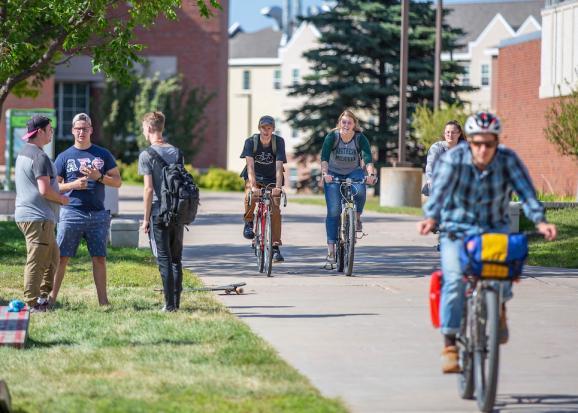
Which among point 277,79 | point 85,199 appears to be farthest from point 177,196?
point 277,79

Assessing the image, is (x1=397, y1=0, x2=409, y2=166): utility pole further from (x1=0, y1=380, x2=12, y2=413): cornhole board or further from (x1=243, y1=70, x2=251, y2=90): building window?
(x1=243, y1=70, x2=251, y2=90): building window

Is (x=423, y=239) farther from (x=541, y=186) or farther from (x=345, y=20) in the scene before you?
(x=345, y=20)

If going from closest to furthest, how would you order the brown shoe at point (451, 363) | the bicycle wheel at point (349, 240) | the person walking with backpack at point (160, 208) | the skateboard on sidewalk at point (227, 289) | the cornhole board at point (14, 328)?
1. the brown shoe at point (451, 363)
2. the cornhole board at point (14, 328)
3. the person walking with backpack at point (160, 208)
4. the skateboard on sidewalk at point (227, 289)
5. the bicycle wheel at point (349, 240)

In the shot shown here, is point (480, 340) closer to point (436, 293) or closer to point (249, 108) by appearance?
point (436, 293)

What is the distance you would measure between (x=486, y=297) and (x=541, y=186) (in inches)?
1301

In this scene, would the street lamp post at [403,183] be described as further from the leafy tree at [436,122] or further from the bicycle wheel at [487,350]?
the bicycle wheel at [487,350]

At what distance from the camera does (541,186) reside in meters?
40.0

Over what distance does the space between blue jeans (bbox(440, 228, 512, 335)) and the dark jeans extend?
415 centimetres

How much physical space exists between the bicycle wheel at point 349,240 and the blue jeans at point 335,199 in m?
0.31

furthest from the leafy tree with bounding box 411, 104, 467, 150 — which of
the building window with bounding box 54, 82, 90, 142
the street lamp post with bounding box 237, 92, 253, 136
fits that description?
the street lamp post with bounding box 237, 92, 253, 136

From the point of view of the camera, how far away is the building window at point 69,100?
53312mm

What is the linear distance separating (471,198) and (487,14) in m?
84.2

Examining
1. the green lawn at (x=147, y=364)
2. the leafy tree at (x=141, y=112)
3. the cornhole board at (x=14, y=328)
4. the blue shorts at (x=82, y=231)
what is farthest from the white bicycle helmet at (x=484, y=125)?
the leafy tree at (x=141, y=112)

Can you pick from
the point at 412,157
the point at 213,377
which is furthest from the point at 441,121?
the point at 213,377
